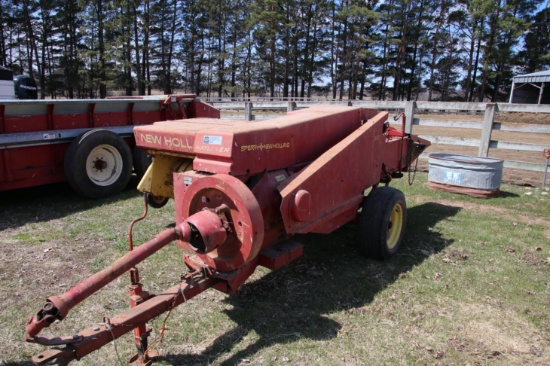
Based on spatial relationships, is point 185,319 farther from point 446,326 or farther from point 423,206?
point 423,206

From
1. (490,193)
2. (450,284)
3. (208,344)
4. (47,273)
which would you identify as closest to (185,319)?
(208,344)

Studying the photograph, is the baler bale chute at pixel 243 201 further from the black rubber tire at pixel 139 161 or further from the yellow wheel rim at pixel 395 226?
the black rubber tire at pixel 139 161

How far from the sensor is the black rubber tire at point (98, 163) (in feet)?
20.1

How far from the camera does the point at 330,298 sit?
364 centimetres

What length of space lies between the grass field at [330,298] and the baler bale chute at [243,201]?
381 mm

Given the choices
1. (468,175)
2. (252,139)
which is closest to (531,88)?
(468,175)

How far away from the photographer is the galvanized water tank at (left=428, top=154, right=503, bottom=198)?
272 inches

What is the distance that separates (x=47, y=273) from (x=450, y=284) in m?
3.90

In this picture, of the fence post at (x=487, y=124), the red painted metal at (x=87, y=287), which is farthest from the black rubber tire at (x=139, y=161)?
the fence post at (x=487, y=124)

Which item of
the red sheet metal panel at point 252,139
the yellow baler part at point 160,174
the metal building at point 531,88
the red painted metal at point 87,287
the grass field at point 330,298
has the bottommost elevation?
the grass field at point 330,298

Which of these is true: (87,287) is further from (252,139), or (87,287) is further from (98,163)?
(98,163)

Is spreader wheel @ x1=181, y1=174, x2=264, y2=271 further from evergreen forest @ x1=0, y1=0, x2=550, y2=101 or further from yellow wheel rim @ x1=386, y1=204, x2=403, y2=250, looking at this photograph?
evergreen forest @ x1=0, y1=0, x2=550, y2=101

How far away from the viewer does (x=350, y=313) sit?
3.41 metres

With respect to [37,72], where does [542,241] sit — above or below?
below
